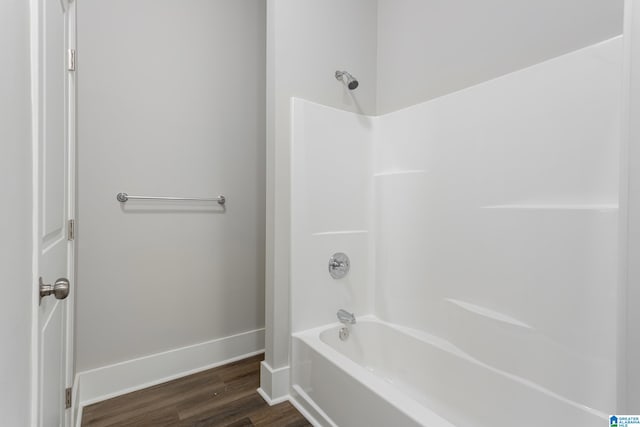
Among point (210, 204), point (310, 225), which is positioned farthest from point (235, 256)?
point (310, 225)

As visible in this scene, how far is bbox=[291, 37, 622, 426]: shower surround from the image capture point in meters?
1.10

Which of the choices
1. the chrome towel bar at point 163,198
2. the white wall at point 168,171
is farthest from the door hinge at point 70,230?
the chrome towel bar at point 163,198

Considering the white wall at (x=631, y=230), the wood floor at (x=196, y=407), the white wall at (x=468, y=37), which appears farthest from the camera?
the wood floor at (x=196, y=407)

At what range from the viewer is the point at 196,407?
161 centimetres

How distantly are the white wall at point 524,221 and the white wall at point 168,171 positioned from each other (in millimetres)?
1135

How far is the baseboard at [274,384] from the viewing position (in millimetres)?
1680

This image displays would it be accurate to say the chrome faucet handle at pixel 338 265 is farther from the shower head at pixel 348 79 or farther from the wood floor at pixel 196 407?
the shower head at pixel 348 79

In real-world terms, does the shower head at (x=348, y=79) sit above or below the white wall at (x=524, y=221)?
above

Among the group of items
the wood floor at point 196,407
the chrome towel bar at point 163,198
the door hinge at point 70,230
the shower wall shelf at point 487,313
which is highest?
the chrome towel bar at point 163,198

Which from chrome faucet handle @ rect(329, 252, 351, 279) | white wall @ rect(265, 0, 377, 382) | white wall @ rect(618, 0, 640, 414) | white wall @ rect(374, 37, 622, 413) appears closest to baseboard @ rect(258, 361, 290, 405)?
white wall @ rect(265, 0, 377, 382)

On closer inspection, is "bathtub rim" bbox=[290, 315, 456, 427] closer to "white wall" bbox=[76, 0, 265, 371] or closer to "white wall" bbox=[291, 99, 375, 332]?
"white wall" bbox=[291, 99, 375, 332]

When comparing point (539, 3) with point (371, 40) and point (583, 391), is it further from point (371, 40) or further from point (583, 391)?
A: point (583, 391)

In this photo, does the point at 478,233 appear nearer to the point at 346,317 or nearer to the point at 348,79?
the point at 346,317

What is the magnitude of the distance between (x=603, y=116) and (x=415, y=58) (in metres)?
1.06
